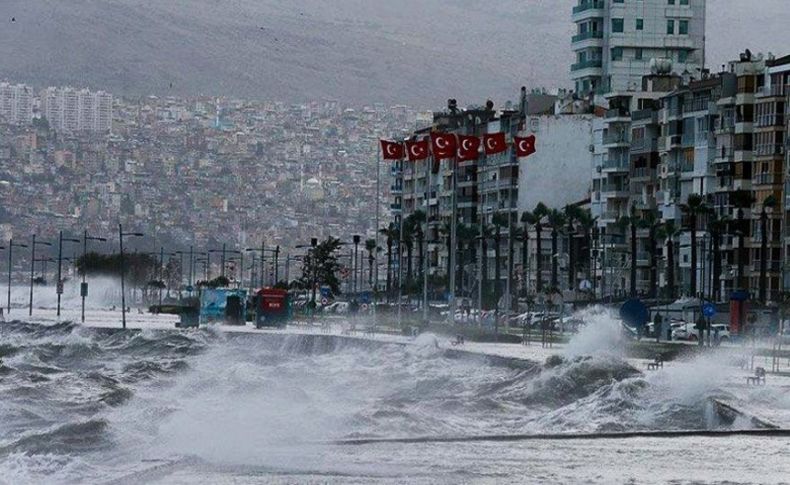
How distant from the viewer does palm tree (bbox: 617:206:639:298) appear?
126 metres

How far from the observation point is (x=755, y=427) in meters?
39.8

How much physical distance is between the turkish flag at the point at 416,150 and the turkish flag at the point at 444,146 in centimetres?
733

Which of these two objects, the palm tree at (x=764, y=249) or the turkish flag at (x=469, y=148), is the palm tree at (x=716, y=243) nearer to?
the palm tree at (x=764, y=249)

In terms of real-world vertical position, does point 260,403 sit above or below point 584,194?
below

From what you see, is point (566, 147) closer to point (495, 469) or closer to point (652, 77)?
point (652, 77)

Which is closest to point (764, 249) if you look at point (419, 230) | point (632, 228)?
point (632, 228)

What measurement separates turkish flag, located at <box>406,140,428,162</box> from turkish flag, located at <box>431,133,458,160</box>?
7327mm

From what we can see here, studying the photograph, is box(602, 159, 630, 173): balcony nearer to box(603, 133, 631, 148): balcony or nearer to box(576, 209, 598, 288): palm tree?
box(603, 133, 631, 148): balcony

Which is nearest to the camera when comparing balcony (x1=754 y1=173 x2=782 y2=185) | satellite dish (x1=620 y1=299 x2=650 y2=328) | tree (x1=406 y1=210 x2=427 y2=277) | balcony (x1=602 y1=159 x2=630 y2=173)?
satellite dish (x1=620 y1=299 x2=650 y2=328)

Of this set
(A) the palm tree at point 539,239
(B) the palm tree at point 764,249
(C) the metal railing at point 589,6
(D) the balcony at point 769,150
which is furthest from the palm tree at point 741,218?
(C) the metal railing at point 589,6

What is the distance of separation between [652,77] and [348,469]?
11560 cm

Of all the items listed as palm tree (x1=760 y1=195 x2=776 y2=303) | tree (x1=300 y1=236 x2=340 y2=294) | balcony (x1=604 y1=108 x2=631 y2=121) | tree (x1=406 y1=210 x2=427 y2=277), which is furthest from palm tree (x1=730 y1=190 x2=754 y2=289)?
tree (x1=300 y1=236 x2=340 y2=294)

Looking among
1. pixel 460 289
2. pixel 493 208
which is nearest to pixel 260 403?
pixel 460 289

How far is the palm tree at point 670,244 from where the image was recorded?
11962cm
